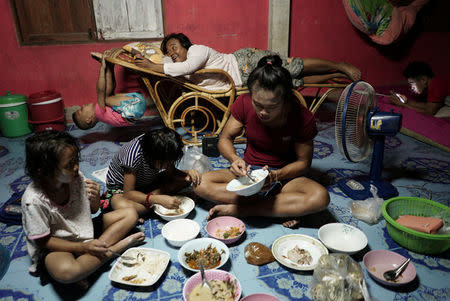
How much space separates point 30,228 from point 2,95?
3062 millimetres

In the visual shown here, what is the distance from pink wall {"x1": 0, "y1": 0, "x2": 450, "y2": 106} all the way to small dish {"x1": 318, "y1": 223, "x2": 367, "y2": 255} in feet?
9.62

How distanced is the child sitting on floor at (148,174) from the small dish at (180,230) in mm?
114

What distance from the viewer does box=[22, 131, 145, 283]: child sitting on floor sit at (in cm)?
143

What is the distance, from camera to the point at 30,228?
145cm

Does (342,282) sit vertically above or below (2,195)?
above

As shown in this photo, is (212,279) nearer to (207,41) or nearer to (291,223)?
(291,223)

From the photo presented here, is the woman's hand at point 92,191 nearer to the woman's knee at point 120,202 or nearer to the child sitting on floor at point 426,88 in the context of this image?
the woman's knee at point 120,202

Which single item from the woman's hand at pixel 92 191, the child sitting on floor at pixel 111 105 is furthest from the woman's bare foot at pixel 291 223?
the child sitting on floor at pixel 111 105

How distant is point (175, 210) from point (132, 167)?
1.43 feet

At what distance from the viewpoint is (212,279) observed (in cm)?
157

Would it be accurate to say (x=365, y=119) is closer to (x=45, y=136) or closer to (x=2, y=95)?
(x=45, y=136)

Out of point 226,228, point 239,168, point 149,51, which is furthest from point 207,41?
point 226,228

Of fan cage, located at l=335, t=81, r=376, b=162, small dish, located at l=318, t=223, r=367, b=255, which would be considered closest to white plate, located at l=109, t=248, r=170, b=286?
small dish, located at l=318, t=223, r=367, b=255

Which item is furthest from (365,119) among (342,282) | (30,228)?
(30,228)
